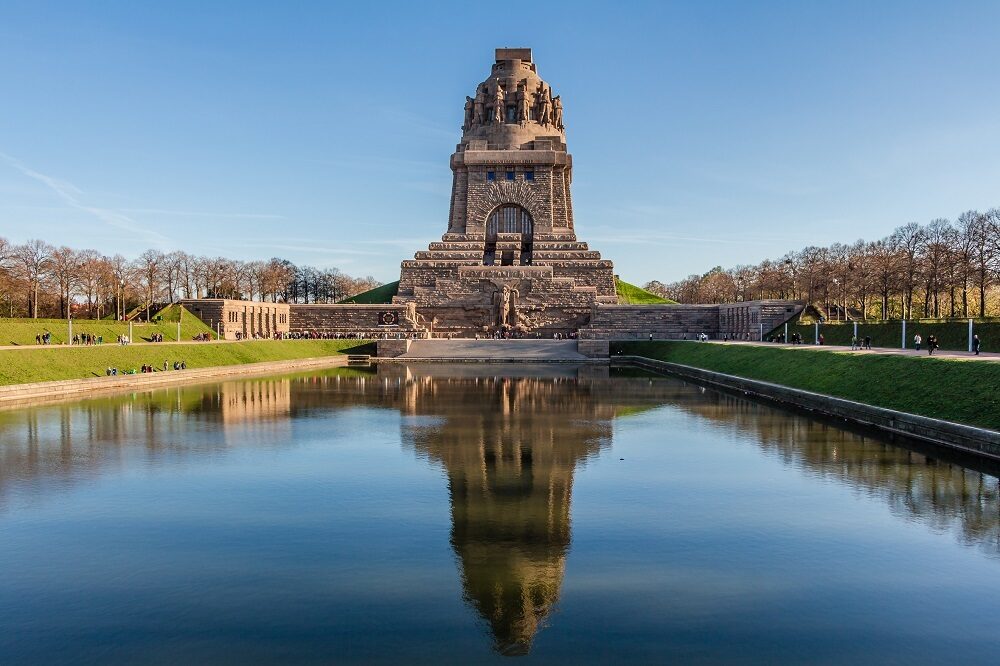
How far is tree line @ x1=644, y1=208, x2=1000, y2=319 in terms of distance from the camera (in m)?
47.5

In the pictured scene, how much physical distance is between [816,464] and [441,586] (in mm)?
10089

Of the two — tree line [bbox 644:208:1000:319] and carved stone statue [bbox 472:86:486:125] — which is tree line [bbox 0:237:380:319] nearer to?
carved stone statue [bbox 472:86:486:125]

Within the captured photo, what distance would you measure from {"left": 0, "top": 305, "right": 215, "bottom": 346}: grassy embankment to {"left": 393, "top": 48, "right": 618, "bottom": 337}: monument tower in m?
17.5

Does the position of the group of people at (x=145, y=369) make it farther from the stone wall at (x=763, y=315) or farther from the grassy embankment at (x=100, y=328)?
the stone wall at (x=763, y=315)

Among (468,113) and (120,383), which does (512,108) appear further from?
(120,383)

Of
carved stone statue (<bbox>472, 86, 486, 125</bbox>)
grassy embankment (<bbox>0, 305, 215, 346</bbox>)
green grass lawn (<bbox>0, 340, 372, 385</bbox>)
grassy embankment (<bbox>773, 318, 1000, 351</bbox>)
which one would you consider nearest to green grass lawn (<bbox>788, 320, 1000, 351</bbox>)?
grassy embankment (<bbox>773, 318, 1000, 351</bbox>)

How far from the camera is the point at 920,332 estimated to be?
36.1m

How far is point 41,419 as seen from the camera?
21.6m

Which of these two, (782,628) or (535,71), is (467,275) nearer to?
(535,71)

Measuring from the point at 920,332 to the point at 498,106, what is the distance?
49.6 meters

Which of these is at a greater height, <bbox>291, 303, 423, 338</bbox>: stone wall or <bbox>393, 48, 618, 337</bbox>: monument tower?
<bbox>393, 48, 618, 337</bbox>: monument tower

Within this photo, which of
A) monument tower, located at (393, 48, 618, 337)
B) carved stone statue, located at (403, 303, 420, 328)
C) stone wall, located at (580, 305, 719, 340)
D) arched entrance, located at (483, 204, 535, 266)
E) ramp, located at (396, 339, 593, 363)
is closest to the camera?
ramp, located at (396, 339, 593, 363)

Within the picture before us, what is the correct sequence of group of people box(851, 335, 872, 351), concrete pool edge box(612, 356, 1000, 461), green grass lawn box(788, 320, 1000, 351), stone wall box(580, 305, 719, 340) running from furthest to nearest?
stone wall box(580, 305, 719, 340) → group of people box(851, 335, 872, 351) → green grass lawn box(788, 320, 1000, 351) → concrete pool edge box(612, 356, 1000, 461)

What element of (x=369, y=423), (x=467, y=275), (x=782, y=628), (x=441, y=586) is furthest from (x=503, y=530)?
(x=467, y=275)
